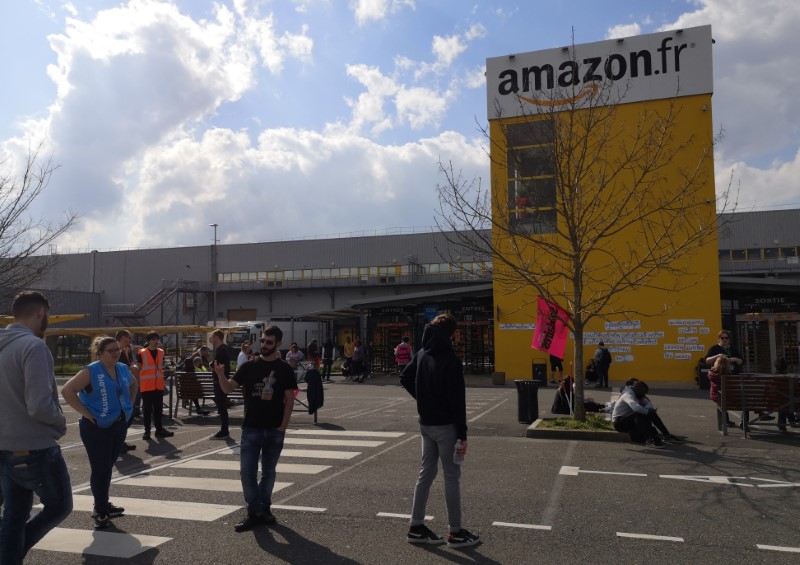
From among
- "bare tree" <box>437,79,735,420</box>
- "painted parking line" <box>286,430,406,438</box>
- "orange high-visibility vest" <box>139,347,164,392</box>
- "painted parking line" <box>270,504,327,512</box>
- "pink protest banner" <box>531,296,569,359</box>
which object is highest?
"bare tree" <box>437,79,735,420</box>

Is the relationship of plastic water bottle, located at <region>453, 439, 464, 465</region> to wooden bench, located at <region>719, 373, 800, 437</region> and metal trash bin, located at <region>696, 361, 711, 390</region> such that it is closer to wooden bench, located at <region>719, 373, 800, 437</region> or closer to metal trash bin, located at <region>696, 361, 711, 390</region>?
wooden bench, located at <region>719, 373, 800, 437</region>

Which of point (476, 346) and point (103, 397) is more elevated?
point (103, 397)

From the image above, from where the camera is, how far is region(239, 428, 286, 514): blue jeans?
5973 millimetres

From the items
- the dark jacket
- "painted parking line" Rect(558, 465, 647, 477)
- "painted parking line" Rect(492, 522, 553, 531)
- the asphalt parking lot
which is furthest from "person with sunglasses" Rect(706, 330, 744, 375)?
the dark jacket

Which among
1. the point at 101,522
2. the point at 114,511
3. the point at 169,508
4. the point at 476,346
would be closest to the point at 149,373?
the point at 169,508

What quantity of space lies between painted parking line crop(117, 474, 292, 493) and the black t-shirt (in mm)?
1672

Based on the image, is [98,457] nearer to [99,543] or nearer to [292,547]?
[99,543]

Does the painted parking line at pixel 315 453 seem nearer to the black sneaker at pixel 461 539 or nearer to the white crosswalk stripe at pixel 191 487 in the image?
the white crosswalk stripe at pixel 191 487

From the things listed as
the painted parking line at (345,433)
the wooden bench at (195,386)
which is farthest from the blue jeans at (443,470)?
the wooden bench at (195,386)

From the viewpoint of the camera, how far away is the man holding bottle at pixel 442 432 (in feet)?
17.7

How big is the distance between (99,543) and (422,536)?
9.11 feet

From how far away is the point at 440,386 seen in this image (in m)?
5.46

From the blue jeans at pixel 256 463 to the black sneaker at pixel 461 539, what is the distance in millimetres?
1789

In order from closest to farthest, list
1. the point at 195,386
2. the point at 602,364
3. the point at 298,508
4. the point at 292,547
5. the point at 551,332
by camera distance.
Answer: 1. the point at 292,547
2. the point at 298,508
3. the point at 195,386
4. the point at 551,332
5. the point at 602,364
